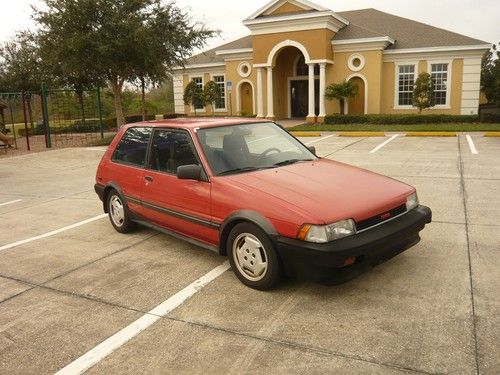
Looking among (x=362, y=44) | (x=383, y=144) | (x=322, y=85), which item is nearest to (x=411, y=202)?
(x=383, y=144)

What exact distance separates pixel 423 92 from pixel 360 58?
165 inches

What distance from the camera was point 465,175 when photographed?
29.8 ft

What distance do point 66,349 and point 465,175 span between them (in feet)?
27.1

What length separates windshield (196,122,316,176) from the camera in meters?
4.74

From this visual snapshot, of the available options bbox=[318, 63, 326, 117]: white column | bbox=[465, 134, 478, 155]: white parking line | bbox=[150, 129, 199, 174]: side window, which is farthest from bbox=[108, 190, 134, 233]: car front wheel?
bbox=[318, 63, 326, 117]: white column

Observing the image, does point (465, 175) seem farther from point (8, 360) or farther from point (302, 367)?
point (8, 360)

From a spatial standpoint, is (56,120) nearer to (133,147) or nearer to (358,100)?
(358,100)

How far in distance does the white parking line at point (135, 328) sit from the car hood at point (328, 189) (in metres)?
1.06

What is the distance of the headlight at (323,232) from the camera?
3.67 meters

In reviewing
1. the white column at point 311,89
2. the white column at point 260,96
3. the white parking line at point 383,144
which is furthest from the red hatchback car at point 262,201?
the white column at point 260,96

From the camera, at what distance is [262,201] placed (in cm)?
402

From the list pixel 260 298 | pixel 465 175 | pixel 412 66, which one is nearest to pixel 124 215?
pixel 260 298

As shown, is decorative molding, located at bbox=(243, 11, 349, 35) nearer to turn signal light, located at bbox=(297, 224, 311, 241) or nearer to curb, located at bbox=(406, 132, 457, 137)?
curb, located at bbox=(406, 132, 457, 137)

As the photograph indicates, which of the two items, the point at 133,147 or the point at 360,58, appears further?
the point at 360,58
